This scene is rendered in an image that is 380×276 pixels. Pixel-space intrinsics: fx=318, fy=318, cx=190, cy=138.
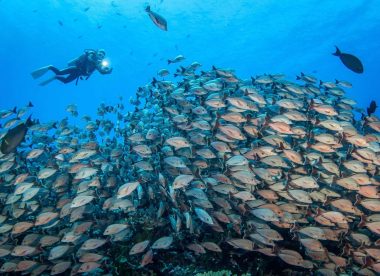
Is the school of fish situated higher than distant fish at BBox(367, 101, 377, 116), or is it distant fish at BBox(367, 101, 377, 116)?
distant fish at BBox(367, 101, 377, 116)

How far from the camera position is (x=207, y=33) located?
43.7 m

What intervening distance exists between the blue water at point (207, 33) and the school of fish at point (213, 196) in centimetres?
1939

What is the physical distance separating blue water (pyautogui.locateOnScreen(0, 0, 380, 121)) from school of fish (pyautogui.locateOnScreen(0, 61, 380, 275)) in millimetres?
19389

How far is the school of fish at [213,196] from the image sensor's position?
5.74 m

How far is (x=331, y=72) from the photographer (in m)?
56.9

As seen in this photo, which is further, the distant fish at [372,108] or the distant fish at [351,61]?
the distant fish at [351,61]

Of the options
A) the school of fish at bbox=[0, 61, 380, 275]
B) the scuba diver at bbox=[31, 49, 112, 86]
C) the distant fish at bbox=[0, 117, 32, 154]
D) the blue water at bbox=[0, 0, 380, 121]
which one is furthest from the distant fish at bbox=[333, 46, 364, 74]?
the blue water at bbox=[0, 0, 380, 121]

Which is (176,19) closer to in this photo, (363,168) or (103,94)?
(363,168)

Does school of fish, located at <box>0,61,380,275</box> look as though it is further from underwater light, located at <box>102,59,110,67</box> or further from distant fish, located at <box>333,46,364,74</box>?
underwater light, located at <box>102,59,110,67</box>

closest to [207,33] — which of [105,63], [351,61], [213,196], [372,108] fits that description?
[105,63]

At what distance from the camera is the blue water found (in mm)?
35031

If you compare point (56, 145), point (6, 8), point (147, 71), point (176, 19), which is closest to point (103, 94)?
point (147, 71)

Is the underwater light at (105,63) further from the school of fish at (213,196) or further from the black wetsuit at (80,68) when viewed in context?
the school of fish at (213,196)

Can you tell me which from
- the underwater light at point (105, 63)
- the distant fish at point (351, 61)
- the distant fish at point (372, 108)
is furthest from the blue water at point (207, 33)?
the distant fish at point (372, 108)
